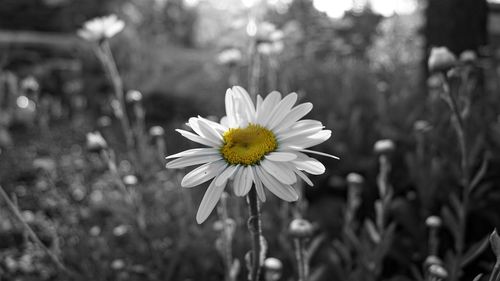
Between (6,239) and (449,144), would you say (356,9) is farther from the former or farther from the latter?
(6,239)

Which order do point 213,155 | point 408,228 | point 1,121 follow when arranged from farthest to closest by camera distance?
point 1,121, point 408,228, point 213,155

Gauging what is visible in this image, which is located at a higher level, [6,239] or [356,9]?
[356,9]

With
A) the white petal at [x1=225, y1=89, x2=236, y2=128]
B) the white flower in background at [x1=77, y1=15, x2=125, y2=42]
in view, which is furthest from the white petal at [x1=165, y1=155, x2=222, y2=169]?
the white flower in background at [x1=77, y1=15, x2=125, y2=42]

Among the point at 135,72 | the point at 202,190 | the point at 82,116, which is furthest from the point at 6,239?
the point at 135,72

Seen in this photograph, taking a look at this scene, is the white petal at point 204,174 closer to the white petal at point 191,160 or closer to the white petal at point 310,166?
the white petal at point 191,160

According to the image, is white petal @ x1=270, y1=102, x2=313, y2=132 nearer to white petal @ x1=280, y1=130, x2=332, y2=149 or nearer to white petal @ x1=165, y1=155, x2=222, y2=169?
white petal @ x1=280, y1=130, x2=332, y2=149

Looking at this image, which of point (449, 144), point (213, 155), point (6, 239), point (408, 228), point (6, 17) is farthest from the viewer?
point (6, 17)

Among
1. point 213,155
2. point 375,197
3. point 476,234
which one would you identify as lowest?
point 476,234
